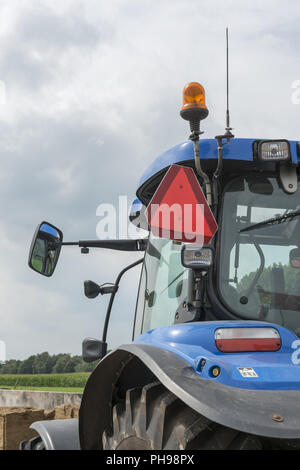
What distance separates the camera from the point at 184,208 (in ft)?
9.64

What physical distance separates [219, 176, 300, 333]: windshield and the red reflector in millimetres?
286

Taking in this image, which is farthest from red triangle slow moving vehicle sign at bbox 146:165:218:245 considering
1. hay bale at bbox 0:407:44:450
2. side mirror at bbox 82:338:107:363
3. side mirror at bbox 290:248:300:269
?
hay bale at bbox 0:407:44:450

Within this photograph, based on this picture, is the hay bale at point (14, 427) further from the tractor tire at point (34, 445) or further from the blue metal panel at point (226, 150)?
the blue metal panel at point (226, 150)

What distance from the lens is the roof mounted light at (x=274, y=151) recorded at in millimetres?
3056

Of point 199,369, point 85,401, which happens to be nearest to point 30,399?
point 85,401

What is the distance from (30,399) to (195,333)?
1283cm

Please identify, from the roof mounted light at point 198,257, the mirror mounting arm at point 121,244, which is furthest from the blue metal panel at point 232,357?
the mirror mounting arm at point 121,244

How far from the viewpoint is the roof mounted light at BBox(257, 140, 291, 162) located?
10.0 ft

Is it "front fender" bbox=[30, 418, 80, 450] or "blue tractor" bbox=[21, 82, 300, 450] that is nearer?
"blue tractor" bbox=[21, 82, 300, 450]

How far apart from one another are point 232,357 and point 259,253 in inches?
29.3

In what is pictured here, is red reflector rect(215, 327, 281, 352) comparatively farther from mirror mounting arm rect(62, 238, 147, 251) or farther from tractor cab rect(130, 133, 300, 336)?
mirror mounting arm rect(62, 238, 147, 251)

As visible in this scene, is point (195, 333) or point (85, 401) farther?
point (85, 401)
